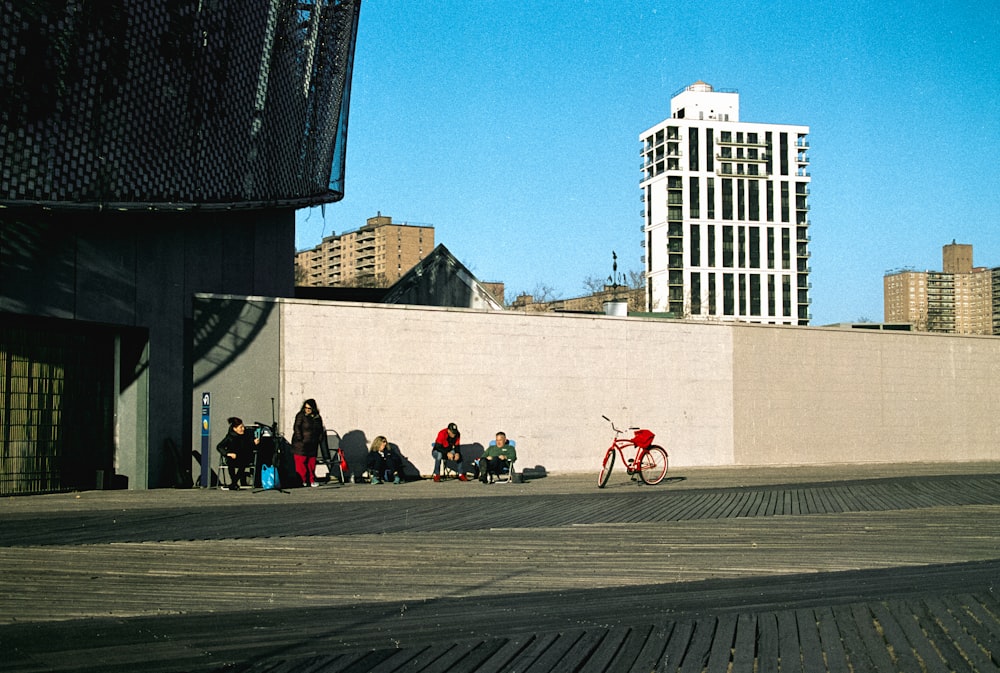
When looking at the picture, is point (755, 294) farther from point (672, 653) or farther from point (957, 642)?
point (672, 653)

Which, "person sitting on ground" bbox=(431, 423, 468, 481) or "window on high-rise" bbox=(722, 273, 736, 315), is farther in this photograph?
"window on high-rise" bbox=(722, 273, 736, 315)

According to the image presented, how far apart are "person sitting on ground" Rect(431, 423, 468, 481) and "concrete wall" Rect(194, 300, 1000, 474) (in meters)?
0.95

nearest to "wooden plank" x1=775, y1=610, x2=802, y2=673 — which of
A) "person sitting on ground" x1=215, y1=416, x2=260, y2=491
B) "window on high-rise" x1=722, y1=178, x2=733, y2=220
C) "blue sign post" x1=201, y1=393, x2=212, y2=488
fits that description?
"person sitting on ground" x1=215, y1=416, x2=260, y2=491

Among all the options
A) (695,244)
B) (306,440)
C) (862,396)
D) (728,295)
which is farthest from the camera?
(728,295)

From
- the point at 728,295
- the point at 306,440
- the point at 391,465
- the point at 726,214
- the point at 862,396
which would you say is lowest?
the point at 391,465

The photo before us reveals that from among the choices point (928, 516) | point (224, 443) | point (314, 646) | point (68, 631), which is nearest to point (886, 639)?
point (314, 646)

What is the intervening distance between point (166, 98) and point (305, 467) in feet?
25.9

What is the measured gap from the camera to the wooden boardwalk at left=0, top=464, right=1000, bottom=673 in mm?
6188

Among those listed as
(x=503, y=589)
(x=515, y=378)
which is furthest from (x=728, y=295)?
(x=503, y=589)

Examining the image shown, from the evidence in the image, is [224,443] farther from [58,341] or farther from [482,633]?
[482,633]

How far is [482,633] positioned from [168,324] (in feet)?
56.6

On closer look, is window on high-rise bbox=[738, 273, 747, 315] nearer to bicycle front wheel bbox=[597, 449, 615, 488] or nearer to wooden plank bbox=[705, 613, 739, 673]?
bicycle front wheel bbox=[597, 449, 615, 488]

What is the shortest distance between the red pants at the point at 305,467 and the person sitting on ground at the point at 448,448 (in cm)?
320

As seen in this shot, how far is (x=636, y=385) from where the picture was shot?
29.5m
